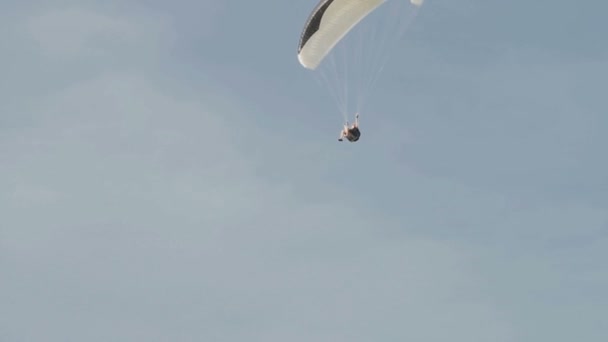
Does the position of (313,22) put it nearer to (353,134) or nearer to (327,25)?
(327,25)

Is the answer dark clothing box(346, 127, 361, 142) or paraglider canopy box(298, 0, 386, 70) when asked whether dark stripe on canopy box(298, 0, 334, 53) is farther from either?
dark clothing box(346, 127, 361, 142)

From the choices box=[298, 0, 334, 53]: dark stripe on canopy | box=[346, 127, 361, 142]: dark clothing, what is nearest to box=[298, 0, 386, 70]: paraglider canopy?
box=[298, 0, 334, 53]: dark stripe on canopy

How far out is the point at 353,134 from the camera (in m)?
58.5

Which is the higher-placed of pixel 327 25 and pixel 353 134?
pixel 327 25

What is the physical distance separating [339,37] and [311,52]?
1.50 metres

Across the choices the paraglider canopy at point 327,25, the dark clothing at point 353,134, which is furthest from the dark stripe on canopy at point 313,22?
the dark clothing at point 353,134

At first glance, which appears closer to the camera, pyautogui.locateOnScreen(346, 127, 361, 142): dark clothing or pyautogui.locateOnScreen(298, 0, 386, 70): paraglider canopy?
pyautogui.locateOnScreen(298, 0, 386, 70): paraglider canopy

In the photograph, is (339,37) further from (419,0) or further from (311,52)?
(419,0)

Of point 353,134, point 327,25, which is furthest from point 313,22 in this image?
point 353,134

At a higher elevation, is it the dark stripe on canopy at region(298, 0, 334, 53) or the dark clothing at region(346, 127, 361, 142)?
the dark stripe on canopy at region(298, 0, 334, 53)

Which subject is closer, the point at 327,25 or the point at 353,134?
the point at 327,25

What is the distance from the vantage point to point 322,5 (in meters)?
56.9

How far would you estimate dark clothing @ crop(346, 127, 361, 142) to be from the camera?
58375 mm

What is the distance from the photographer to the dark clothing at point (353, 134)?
192 feet
